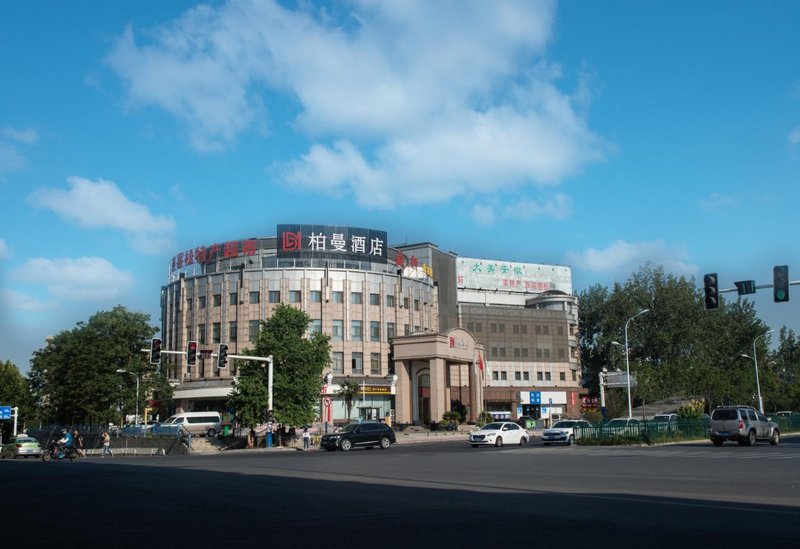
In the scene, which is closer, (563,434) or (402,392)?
(563,434)

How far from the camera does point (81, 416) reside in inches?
2525

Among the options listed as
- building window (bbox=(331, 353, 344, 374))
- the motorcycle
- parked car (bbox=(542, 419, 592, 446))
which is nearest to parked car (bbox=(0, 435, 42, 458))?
the motorcycle

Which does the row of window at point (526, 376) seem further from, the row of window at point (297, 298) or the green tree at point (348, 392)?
the green tree at point (348, 392)

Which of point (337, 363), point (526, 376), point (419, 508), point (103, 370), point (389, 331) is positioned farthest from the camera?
point (526, 376)

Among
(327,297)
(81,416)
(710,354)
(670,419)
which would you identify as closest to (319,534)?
(670,419)

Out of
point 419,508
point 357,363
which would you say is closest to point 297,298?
point 357,363

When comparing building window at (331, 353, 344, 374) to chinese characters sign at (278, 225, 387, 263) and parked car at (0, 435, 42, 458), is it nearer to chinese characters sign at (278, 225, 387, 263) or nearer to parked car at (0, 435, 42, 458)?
chinese characters sign at (278, 225, 387, 263)

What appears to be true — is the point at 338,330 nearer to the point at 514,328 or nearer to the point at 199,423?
the point at 199,423

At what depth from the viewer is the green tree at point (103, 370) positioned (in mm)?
60656

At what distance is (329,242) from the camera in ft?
256

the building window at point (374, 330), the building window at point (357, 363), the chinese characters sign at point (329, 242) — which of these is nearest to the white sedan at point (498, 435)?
the building window at point (357, 363)

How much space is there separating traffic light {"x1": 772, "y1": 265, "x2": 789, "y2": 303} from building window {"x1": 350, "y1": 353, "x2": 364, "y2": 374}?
55.1 metres

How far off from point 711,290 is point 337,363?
5365 centimetres

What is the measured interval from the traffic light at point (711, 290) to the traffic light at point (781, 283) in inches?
74.2
